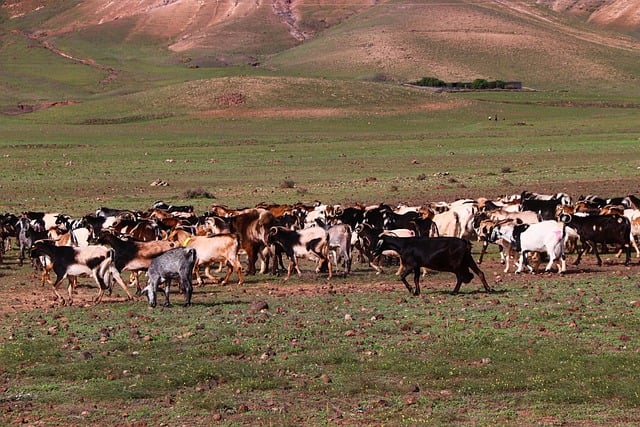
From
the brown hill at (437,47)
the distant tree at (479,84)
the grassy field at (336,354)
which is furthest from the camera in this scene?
the brown hill at (437,47)

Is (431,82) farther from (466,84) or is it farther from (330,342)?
(330,342)

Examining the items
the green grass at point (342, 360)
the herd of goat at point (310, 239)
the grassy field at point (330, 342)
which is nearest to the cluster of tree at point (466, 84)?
the grassy field at point (330, 342)

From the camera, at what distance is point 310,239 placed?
64.0ft

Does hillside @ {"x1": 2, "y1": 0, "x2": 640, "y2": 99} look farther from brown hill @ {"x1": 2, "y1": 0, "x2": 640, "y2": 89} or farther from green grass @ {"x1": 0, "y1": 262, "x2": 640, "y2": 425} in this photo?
green grass @ {"x1": 0, "y1": 262, "x2": 640, "y2": 425}

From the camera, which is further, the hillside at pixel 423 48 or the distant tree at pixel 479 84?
the hillside at pixel 423 48

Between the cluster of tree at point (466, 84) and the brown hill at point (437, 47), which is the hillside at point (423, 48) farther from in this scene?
the cluster of tree at point (466, 84)

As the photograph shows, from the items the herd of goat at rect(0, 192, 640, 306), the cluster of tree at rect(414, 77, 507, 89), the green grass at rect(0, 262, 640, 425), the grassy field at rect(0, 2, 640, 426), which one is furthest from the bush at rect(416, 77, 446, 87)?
the green grass at rect(0, 262, 640, 425)

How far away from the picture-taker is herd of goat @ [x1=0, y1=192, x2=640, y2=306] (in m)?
16.3

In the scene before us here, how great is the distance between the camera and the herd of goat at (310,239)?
53.6 ft

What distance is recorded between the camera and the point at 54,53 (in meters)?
178

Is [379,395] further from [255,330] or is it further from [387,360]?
[255,330]

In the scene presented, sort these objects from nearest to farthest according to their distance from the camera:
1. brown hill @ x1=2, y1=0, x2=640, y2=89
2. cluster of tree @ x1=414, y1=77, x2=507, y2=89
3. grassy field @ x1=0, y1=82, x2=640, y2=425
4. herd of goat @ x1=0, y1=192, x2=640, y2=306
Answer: grassy field @ x1=0, y1=82, x2=640, y2=425 < herd of goat @ x1=0, y1=192, x2=640, y2=306 < cluster of tree @ x1=414, y1=77, x2=507, y2=89 < brown hill @ x1=2, y1=0, x2=640, y2=89

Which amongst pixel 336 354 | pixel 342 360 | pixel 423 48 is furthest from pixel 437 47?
pixel 342 360

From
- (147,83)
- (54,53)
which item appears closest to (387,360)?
(147,83)
